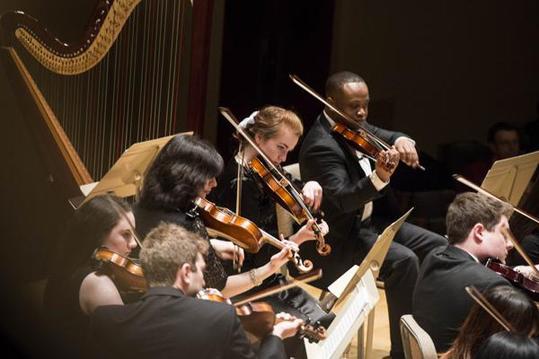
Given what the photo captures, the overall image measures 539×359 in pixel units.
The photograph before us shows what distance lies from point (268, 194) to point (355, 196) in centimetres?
42

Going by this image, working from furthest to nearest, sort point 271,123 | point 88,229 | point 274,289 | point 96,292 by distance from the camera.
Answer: point 271,123 → point 274,289 → point 88,229 → point 96,292

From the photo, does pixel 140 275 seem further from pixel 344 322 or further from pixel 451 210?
pixel 451 210

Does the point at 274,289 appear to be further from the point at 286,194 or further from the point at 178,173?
the point at 286,194

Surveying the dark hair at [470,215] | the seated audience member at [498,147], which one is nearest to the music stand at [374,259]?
the dark hair at [470,215]

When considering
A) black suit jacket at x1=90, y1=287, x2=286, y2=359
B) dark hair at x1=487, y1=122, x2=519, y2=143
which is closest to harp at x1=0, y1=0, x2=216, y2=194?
black suit jacket at x1=90, y1=287, x2=286, y2=359

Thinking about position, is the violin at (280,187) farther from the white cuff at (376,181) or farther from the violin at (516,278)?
the violin at (516,278)

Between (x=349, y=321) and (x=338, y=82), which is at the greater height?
(x=338, y=82)

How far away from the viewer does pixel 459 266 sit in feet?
9.29

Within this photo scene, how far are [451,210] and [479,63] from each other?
1.87 m

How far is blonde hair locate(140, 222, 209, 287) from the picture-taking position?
2.07m

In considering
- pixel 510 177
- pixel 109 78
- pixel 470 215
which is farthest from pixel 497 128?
pixel 109 78

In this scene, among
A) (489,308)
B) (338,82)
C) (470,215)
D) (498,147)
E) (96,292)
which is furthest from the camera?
(498,147)

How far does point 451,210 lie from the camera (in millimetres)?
3043

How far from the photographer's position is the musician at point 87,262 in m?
2.21
